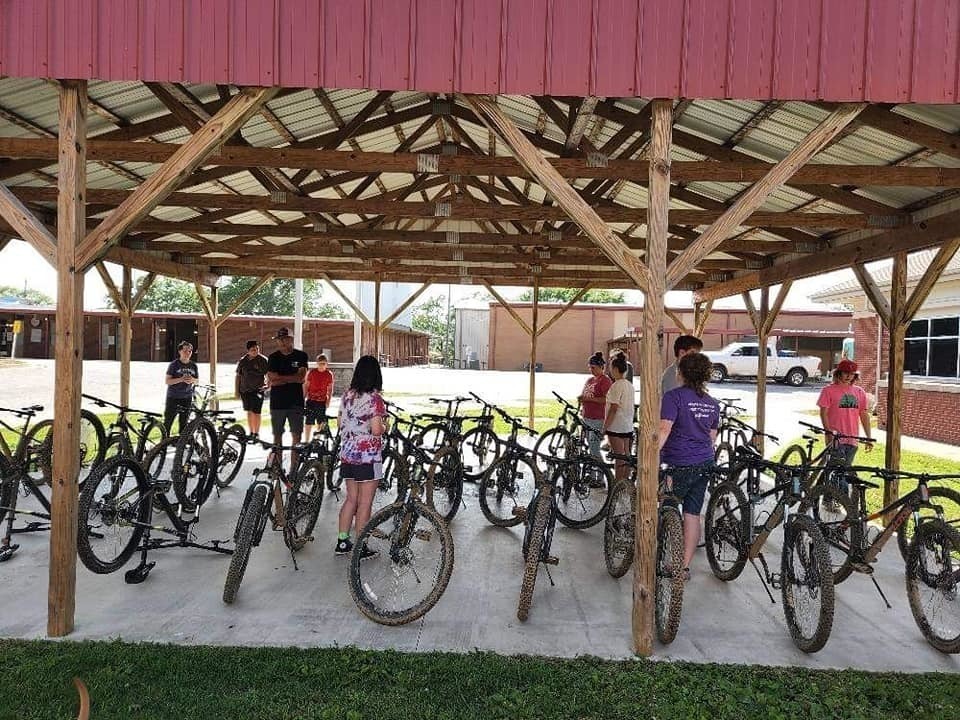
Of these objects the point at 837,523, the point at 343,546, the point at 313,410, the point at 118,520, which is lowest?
the point at 343,546

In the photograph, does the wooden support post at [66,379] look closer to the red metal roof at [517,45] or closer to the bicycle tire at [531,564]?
the red metal roof at [517,45]

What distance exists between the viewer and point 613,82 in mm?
3879

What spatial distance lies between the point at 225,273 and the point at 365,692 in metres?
11.0

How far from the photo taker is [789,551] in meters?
4.20

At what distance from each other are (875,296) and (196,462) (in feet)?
23.2

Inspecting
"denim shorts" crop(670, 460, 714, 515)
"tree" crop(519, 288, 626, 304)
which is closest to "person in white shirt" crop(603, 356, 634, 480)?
"denim shorts" crop(670, 460, 714, 515)

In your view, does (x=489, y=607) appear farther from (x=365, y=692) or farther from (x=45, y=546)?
(x=45, y=546)

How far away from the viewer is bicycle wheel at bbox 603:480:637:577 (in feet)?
16.0

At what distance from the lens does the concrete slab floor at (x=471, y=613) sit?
151 inches

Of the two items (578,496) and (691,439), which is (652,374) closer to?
(691,439)

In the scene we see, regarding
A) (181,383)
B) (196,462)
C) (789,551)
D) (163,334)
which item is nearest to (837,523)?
(789,551)

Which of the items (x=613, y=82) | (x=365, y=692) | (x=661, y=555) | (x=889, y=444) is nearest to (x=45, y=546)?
(x=365, y=692)

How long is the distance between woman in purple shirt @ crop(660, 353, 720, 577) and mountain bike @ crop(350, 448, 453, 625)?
61.2 inches

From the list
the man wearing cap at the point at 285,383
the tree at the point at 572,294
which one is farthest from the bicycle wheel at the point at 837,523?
the tree at the point at 572,294
